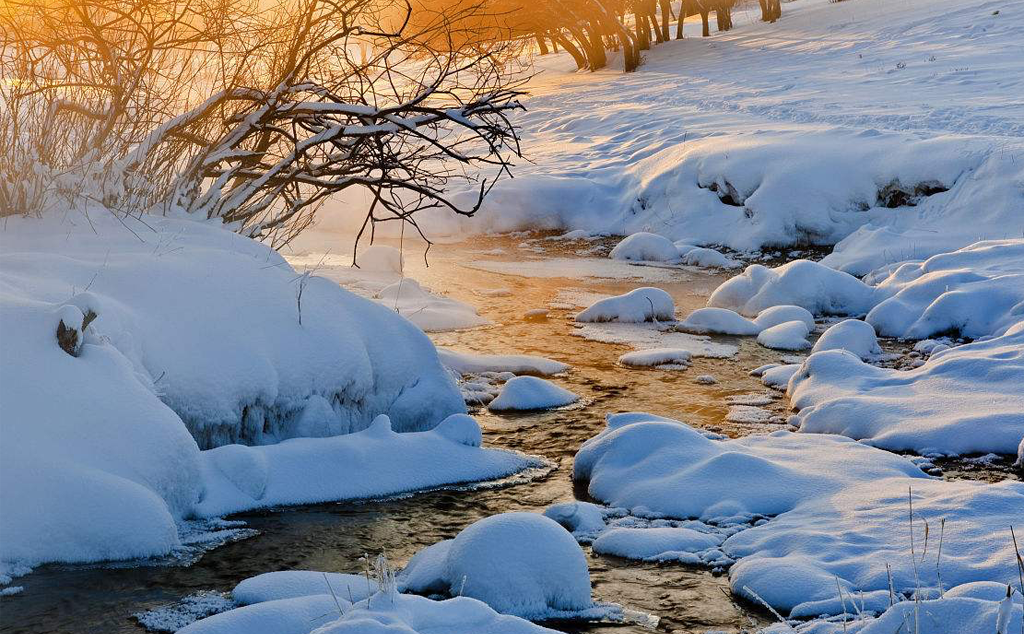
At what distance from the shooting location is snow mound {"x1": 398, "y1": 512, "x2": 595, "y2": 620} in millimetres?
4531

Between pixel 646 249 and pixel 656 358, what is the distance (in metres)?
5.06

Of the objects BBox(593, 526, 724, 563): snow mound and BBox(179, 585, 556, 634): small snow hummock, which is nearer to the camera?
BBox(179, 585, 556, 634): small snow hummock

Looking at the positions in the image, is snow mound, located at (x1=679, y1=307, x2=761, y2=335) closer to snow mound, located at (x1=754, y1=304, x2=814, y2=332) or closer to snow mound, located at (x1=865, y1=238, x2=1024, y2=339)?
snow mound, located at (x1=754, y1=304, x2=814, y2=332)

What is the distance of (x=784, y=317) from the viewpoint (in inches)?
400

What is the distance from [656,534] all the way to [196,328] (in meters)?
2.84

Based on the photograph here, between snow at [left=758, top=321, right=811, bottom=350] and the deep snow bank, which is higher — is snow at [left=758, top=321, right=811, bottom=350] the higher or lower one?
the lower one

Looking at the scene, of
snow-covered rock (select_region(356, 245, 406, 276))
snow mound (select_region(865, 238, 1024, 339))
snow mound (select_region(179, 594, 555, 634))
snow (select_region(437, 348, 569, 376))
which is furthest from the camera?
snow-covered rock (select_region(356, 245, 406, 276))

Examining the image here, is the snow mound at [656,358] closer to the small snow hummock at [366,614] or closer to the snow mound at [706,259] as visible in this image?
the snow mound at [706,259]

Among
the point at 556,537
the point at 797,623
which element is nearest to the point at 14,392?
the point at 556,537

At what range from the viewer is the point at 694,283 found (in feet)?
40.6

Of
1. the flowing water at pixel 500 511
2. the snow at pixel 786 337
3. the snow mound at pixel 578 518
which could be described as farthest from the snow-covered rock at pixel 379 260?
the snow mound at pixel 578 518

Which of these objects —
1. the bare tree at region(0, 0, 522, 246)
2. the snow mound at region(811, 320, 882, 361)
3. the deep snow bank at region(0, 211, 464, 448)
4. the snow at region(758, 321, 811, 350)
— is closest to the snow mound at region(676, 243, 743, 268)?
the snow at region(758, 321, 811, 350)

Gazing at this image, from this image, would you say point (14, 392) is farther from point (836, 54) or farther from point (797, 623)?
point (836, 54)

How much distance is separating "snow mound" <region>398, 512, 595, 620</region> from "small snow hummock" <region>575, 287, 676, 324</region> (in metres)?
5.76
